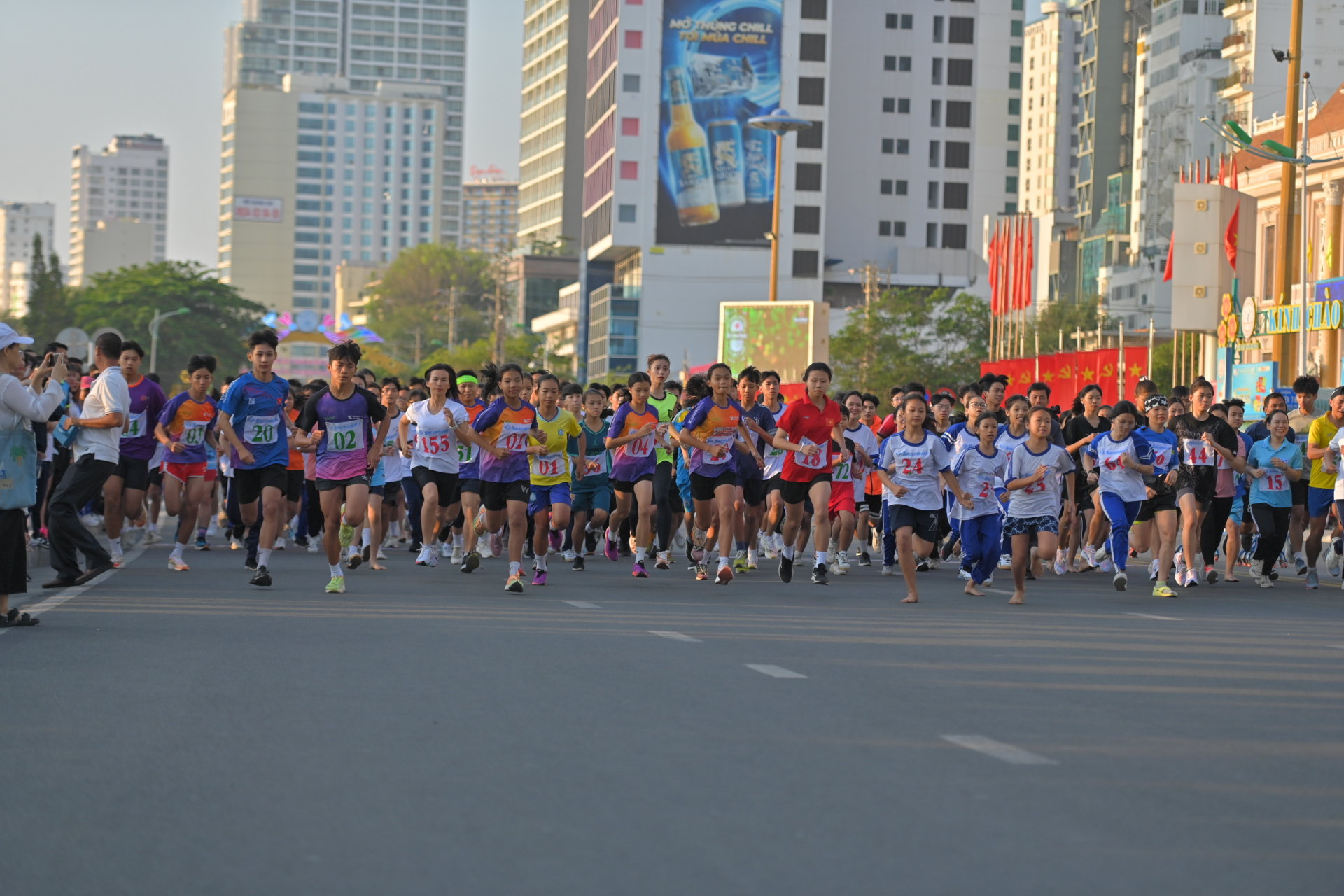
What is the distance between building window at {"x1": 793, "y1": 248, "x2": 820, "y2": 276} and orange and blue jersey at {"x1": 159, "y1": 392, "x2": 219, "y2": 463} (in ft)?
322

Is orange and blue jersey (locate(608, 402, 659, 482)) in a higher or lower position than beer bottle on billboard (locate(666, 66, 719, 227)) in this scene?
lower

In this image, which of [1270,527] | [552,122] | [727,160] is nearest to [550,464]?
[1270,527]

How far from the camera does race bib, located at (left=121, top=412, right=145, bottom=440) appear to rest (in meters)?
18.1

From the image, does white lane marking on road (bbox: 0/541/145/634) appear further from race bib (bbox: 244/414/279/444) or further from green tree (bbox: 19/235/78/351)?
green tree (bbox: 19/235/78/351)

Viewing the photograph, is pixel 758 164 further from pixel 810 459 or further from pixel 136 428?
pixel 810 459

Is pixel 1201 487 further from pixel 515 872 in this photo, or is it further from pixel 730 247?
pixel 730 247

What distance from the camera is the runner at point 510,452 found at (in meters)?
15.8

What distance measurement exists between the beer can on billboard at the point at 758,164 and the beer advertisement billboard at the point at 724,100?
4 cm

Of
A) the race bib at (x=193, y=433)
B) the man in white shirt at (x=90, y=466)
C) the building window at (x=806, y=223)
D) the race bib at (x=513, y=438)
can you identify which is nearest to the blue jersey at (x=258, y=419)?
the man in white shirt at (x=90, y=466)

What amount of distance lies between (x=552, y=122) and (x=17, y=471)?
150 m

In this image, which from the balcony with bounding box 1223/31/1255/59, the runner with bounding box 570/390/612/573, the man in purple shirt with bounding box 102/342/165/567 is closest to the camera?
the man in purple shirt with bounding box 102/342/165/567

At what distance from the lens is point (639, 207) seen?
382 ft

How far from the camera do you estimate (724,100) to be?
112 meters

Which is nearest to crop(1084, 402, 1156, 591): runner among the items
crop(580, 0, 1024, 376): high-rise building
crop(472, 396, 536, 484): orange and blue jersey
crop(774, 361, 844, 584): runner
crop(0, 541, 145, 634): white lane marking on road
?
crop(774, 361, 844, 584): runner
